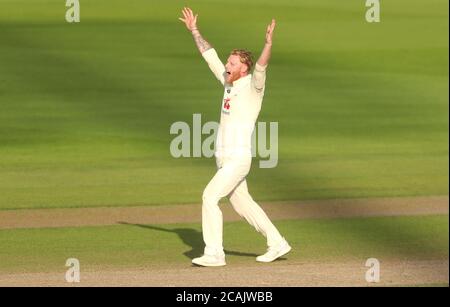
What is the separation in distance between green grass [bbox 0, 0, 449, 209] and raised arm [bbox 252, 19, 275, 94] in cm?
484

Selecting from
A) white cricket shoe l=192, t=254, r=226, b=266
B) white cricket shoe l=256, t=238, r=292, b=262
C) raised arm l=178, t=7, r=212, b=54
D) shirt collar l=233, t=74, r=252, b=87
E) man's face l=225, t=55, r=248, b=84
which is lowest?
white cricket shoe l=192, t=254, r=226, b=266

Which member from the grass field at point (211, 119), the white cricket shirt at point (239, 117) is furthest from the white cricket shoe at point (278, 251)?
the white cricket shirt at point (239, 117)

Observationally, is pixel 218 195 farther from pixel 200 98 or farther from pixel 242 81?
pixel 200 98

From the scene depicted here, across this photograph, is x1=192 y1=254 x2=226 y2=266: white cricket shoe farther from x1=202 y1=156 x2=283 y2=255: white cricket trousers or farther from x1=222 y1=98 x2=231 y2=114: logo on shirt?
x1=222 y1=98 x2=231 y2=114: logo on shirt

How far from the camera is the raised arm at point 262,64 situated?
12.6 metres

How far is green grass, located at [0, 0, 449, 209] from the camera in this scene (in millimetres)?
19484

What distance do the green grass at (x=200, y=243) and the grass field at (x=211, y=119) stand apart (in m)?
0.03

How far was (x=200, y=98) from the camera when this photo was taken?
28516 mm

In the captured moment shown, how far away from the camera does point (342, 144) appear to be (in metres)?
23.5

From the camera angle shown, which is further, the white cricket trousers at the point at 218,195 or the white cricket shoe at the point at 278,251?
the white cricket shoe at the point at 278,251

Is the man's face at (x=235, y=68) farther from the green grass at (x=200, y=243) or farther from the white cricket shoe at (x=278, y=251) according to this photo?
the green grass at (x=200, y=243)

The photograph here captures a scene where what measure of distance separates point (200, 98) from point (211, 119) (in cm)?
267

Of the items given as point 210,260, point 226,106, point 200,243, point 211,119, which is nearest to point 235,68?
point 226,106

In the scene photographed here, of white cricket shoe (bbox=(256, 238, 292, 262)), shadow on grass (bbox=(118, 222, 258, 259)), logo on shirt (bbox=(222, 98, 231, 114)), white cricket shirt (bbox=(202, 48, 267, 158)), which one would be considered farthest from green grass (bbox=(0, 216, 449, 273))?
logo on shirt (bbox=(222, 98, 231, 114))
